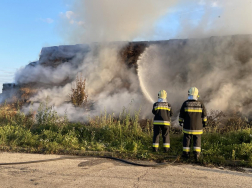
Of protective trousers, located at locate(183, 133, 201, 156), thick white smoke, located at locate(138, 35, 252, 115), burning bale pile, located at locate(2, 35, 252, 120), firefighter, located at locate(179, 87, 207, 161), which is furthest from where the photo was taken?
burning bale pile, located at locate(2, 35, 252, 120)

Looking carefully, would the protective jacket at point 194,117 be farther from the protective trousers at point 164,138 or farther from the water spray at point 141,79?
the water spray at point 141,79

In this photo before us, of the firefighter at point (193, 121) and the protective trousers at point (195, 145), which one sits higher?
the firefighter at point (193, 121)

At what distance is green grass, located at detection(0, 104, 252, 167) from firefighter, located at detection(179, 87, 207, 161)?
318 mm

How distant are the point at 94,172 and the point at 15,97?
878 centimetres

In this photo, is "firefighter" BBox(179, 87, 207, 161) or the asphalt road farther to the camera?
"firefighter" BBox(179, 87, 207, 161)

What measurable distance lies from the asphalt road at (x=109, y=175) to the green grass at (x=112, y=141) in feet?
1.89

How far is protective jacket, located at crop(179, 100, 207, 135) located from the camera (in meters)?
4.63

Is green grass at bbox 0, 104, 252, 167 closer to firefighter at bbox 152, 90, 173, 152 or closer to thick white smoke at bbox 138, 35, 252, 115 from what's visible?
firefighter at bbox 152, 90, 173, 152

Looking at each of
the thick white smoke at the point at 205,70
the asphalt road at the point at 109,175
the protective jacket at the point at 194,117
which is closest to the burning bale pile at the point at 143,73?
the thick white smoke at the point at 205,70

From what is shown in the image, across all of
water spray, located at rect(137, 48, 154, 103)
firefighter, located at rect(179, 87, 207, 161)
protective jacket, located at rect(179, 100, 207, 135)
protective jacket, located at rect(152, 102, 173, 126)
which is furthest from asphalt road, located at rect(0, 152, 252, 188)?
water spray, located at rect(137, 48, 154, 103)

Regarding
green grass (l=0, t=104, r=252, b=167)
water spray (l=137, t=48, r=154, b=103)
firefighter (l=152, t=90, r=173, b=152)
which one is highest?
water spray (l=137, t=48, r=154, b=103)

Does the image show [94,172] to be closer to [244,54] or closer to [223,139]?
[223,139]

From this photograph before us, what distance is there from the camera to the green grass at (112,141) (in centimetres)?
460

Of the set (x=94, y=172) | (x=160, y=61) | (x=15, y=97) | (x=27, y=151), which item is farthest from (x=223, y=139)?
(x=15, y=97)
